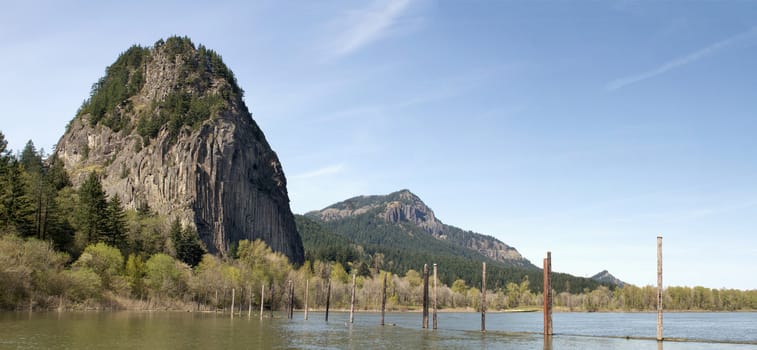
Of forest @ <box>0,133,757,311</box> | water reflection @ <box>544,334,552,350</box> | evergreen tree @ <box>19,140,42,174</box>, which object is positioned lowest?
water reflection @ <box>544,334,552,350</box>

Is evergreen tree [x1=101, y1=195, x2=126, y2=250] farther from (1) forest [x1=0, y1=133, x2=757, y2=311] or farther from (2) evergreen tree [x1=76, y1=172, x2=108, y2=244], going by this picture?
(2) evergreen tree [x1=76, y1=172, x2=108, y2=244]

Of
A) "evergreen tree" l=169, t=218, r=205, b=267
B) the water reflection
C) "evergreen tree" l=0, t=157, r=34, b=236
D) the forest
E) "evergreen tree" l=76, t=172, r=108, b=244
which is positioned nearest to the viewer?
the water reflection

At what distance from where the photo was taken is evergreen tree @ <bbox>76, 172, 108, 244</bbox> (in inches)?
4860

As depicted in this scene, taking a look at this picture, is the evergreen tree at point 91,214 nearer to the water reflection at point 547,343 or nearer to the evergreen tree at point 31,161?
the evergreen tree at point 31,161

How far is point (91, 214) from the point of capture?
407 feet

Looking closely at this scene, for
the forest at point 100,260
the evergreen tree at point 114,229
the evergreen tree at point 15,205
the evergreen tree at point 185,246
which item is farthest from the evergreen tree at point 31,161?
the evergreen tree at point 15,205

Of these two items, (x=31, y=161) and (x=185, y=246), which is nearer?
(x=185, y=246)

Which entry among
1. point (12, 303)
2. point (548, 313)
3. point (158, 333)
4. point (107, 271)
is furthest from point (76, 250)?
point (548, 313)

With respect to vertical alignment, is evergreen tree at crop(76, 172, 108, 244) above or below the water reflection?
above

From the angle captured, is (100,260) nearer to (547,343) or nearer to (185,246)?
(185,246)

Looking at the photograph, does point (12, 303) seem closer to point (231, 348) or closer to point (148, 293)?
point (148, 293)

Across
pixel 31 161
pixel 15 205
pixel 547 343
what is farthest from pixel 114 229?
pixel 547 343

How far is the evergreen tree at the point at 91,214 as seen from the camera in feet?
405

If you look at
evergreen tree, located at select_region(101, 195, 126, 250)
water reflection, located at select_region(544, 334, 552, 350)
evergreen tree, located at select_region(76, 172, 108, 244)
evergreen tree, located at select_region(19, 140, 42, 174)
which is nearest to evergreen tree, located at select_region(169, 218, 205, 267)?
evergreen tree, located at select_region(101, 195, 126, 250)
